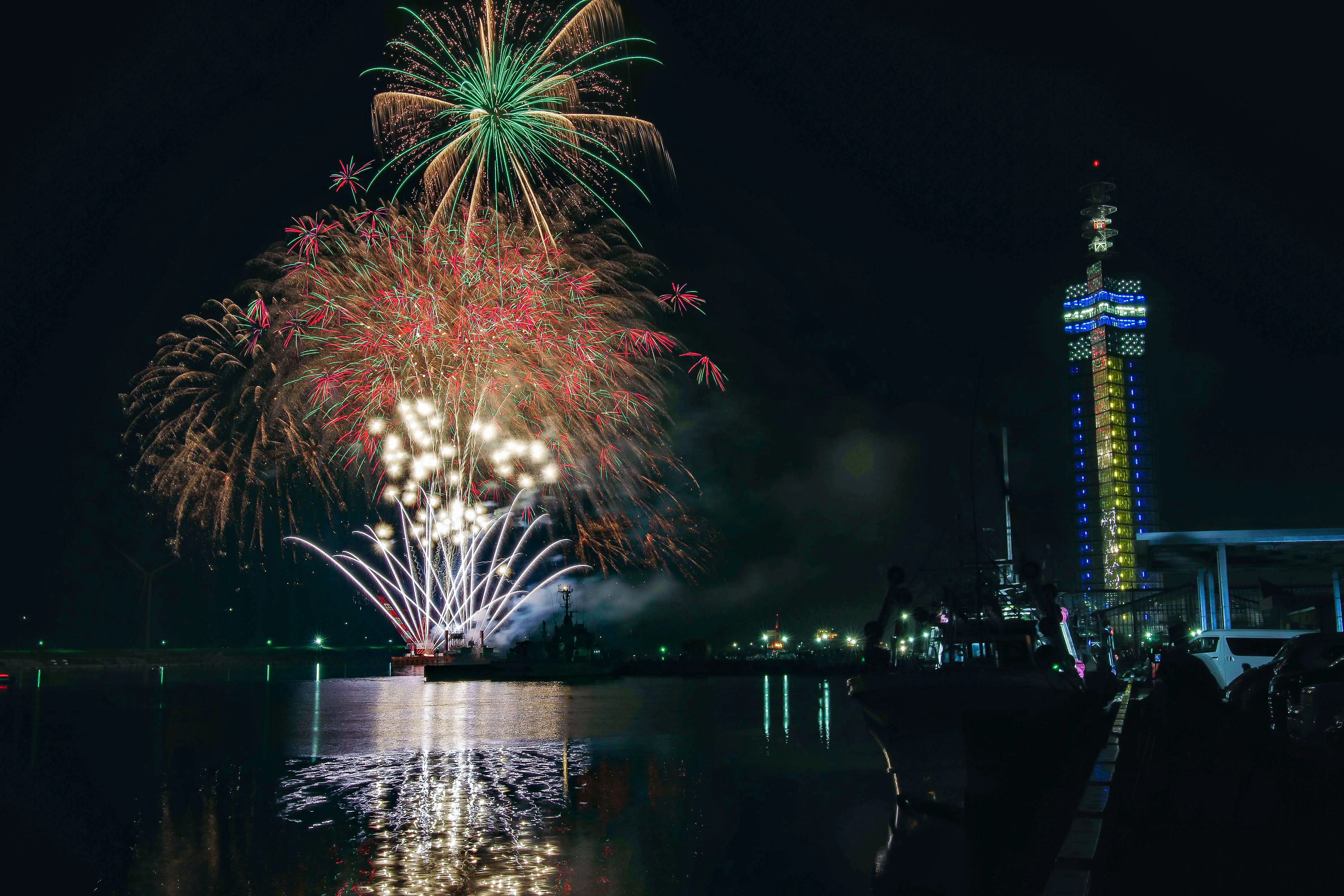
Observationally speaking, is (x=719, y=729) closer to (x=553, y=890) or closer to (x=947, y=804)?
(x=947, y=804)

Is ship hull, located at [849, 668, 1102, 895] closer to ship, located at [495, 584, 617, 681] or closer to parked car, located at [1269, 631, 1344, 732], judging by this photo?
parked car, located at [1269, 631, 1344, 732]

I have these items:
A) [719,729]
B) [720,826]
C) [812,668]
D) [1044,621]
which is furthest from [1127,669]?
[720,826]

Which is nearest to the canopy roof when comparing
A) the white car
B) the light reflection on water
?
the white car

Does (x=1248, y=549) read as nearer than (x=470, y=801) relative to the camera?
No

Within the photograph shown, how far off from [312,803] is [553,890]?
8.19 meters

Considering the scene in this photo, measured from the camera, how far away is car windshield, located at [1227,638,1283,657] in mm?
50719

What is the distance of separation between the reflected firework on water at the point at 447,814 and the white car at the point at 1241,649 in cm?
3928

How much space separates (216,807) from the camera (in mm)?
17484

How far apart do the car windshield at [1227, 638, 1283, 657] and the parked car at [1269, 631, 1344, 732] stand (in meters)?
30.9

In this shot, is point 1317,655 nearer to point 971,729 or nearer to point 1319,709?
point 1319,709

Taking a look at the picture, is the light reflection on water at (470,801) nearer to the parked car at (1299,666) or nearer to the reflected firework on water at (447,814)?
the reflected firework on water at (447,814)

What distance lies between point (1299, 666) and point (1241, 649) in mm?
33467

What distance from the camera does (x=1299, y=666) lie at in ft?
73.6

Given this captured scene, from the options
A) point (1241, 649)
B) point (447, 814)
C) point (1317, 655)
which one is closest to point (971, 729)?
point (447, 814)
